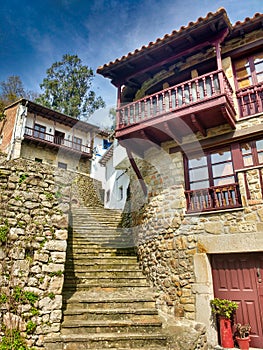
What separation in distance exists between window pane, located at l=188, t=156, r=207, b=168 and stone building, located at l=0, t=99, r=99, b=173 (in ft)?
40.5

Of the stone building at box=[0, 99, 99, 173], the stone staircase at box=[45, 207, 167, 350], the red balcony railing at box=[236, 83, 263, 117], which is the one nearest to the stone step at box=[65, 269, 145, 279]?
the stone staircase at box=[45, 207, 167, 350]

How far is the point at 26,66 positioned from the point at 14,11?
11.4 feet

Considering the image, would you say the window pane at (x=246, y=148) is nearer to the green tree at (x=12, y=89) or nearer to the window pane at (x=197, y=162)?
the window pane at (x=197, y=162)

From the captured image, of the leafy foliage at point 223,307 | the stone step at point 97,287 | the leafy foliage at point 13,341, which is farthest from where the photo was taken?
the stone step at point 97,287

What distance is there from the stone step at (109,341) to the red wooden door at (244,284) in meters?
1.87

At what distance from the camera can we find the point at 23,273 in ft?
12.2

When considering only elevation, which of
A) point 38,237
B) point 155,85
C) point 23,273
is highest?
point 155,85

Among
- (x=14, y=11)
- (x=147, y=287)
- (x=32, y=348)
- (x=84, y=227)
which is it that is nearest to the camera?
(x=32, y=348)

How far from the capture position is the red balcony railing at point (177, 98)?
18.4 feet

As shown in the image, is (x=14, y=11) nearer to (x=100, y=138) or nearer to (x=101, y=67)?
(x=101, y=67)

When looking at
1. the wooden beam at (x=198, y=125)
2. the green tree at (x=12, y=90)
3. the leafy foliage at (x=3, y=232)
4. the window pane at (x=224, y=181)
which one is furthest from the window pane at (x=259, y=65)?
the green tree at (x=12, y=90)

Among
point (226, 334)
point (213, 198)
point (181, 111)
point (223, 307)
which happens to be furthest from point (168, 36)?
point (226, 334)

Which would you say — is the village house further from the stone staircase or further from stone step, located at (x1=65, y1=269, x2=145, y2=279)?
stone step, located at (x1=65, y1=269, x2=145, y2=279)

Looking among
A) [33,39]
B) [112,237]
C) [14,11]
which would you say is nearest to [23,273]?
[112,237]
